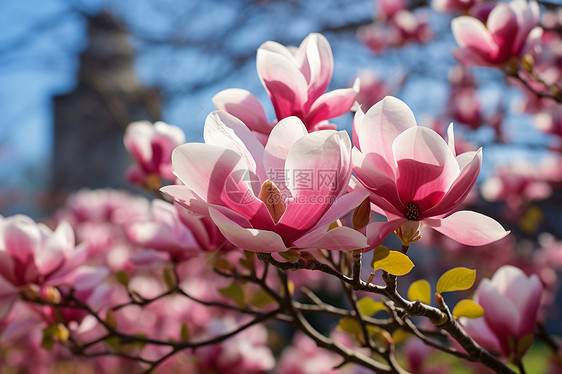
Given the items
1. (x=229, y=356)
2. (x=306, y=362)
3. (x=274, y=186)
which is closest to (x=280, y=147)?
(x=274, y=186)

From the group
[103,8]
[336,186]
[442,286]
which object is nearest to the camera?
[336,186]

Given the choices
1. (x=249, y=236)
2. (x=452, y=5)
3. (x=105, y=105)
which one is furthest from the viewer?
(x=105, y=105)

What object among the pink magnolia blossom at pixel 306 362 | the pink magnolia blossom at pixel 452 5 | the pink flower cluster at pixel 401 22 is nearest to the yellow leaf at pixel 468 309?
the pink magnolia blossom at pixel 452 5

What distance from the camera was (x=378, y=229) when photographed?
0.43 m

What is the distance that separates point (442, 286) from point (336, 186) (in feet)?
0.69

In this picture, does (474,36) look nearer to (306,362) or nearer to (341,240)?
(341,240)

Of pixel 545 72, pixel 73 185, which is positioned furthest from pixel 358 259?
pixel 73 185

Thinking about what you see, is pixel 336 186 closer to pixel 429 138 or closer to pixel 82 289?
pixel 429 138

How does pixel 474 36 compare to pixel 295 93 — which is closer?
pixel 295 93

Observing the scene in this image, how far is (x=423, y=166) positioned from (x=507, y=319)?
13.7 inches

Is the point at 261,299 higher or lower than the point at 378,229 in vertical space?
lower

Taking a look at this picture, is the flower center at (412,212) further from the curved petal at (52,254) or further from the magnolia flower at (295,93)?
the curved petal at (52,254)

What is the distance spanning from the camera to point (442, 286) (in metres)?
0.52

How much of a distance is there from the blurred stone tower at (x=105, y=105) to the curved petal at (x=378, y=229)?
151cm
